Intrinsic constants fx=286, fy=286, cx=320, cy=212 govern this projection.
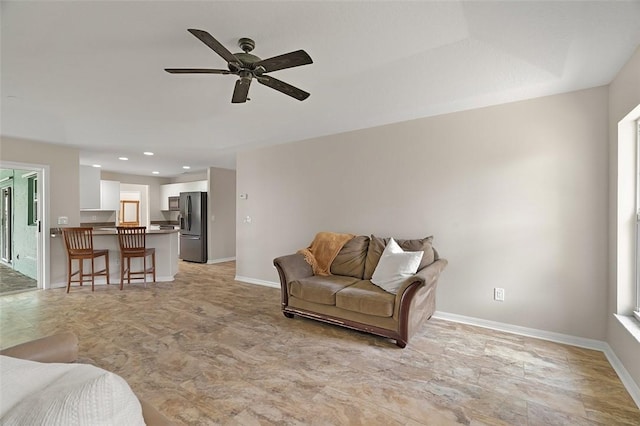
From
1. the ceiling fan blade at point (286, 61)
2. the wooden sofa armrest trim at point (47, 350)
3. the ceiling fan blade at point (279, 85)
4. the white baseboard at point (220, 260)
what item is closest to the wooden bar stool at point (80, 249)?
the white baseboard at point (220, 260)

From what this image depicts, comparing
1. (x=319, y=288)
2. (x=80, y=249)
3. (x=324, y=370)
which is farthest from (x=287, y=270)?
(x=80, y=249)

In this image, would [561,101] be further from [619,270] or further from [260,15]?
[260,15]

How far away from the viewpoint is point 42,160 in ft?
15.7

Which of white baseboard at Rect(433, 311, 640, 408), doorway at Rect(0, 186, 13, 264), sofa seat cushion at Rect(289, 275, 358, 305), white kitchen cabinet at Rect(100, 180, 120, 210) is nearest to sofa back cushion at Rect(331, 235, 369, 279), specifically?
sofa seat cushion at Rect(289, 275, 358, 305)

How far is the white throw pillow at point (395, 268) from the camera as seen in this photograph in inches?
Answer: 116

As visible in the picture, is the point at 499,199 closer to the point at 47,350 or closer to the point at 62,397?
the point at 62,397

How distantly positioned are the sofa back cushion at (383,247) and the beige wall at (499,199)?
0.79ft

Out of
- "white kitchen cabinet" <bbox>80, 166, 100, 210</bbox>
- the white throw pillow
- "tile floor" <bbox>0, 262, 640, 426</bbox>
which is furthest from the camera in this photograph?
"white kitchen cabinet" <bbox>80, 166, 100, 210</bbox>

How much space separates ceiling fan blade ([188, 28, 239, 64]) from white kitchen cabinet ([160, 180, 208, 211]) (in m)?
6.22

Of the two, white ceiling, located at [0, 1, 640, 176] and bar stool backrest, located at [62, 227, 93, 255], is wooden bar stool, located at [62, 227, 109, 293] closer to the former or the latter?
bar stool backrest, located at [62, 227, 93, 255]

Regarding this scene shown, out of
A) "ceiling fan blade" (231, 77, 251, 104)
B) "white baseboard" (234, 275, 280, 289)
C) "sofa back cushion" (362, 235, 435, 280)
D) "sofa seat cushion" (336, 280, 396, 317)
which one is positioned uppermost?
"ceiling fan blade" (231, 77, 251, 104)

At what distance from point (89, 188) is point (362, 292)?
6692mm

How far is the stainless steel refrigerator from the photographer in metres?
7.09

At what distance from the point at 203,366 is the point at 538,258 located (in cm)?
337
